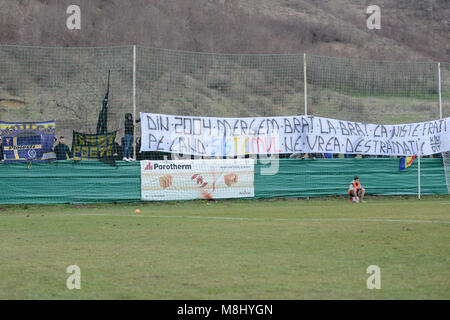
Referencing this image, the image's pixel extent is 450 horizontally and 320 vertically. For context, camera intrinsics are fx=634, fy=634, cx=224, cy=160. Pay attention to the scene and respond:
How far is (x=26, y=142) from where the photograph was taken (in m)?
20.6

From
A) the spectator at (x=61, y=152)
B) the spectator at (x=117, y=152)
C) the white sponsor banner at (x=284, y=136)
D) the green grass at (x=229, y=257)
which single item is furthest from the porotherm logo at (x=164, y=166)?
the green grass at (x=229, y=257)

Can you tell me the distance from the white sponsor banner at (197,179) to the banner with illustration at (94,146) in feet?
4.42

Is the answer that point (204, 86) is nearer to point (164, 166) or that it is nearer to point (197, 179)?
point (197, 179)

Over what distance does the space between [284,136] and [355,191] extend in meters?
3.36

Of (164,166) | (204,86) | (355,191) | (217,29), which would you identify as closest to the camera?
(164,166)

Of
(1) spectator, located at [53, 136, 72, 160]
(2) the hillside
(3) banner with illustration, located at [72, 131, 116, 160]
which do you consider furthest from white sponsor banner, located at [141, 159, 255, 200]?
(2) the hillside

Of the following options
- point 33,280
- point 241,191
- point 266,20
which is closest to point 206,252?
point 33,280

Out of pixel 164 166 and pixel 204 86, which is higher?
pixel 204 86

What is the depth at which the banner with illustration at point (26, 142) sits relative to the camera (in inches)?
804

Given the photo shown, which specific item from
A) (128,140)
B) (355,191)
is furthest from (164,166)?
(355,191)

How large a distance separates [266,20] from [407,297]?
4387cm

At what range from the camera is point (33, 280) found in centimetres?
722

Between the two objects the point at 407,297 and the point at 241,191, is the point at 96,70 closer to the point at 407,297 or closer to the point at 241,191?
the point at 241,191
